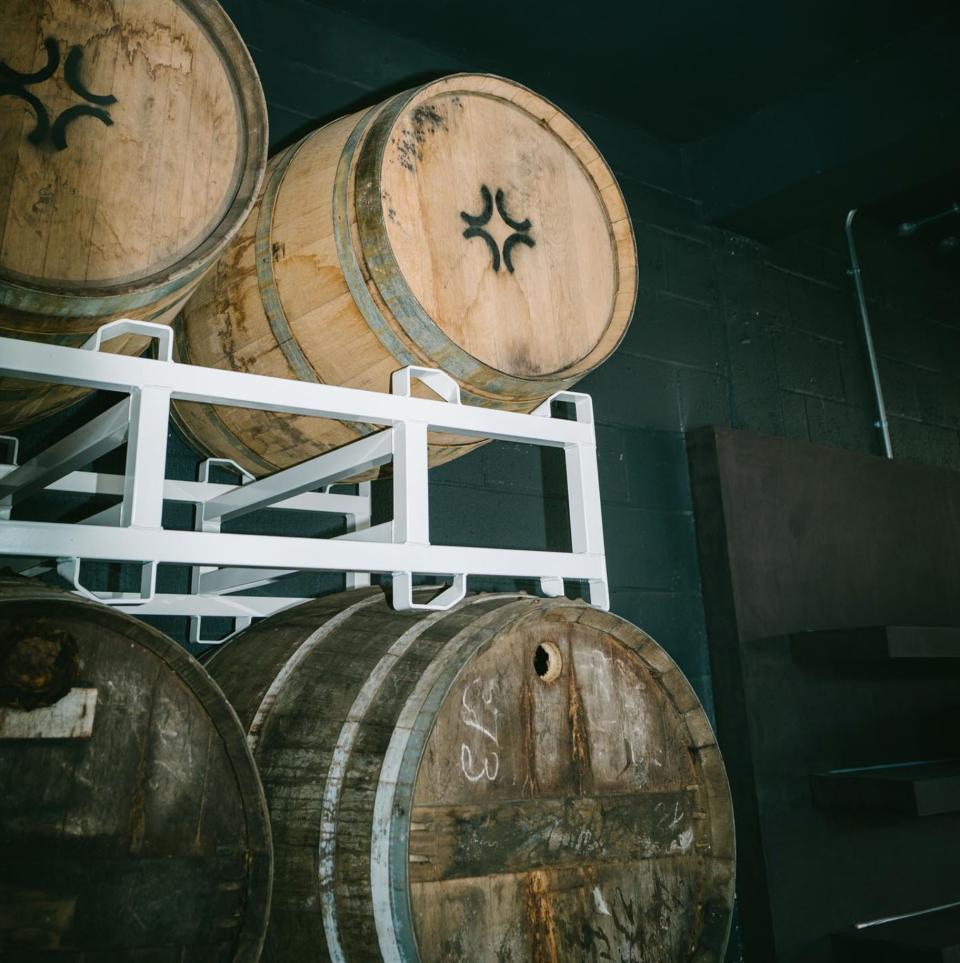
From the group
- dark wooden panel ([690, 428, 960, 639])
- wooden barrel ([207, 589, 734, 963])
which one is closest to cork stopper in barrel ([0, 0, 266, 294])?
wooden barrel ([207, 589, 734, 963])

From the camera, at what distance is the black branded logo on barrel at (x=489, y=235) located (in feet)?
5.33

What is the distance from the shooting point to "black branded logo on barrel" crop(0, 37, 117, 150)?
1224mm

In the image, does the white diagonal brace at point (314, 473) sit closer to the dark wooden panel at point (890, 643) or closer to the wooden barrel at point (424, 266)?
the wooden barrel at point (424, 266)

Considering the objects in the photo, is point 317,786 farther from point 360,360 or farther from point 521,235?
point 521,235

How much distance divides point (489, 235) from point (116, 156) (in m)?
0.63

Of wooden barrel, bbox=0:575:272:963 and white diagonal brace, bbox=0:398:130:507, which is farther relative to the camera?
white diagonal brace, bbox=0:398:130:507

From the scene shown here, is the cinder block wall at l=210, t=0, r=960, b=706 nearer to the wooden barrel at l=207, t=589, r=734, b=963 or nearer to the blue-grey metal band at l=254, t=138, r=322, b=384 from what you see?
the blue-grey metal band at l=254, t=138, r=322, b=384

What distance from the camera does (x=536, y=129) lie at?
1.79m

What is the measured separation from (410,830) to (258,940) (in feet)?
0.75

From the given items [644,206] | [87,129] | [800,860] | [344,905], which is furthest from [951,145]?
[344,905]

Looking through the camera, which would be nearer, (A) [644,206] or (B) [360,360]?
(B) [360,360]

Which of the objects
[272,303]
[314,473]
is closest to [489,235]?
[272,303]

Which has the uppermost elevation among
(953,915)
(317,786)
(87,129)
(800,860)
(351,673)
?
(87,129)

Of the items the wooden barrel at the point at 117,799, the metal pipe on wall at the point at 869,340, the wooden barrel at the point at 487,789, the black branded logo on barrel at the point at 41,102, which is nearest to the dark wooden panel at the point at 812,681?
the metal pipe on wall at the point at 869,340
